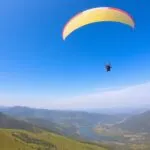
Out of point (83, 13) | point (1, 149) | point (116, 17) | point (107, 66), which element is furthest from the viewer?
point (1, 149)

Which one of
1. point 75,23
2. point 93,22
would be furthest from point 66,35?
point 93,22

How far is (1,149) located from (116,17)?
193904 mm

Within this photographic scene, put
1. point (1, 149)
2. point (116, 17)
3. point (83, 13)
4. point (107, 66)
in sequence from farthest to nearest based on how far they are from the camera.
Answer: point (1, 149) < point (107, 66) < point (83, 13) < point (116, 17)

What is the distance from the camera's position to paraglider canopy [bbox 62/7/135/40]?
2878 cm

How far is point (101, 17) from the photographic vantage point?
28.9 m

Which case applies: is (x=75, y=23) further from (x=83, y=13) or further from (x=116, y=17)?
(x=116, y=17)

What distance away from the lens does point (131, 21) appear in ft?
97.5

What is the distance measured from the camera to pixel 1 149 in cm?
19812

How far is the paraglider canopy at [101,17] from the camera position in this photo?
28781mm

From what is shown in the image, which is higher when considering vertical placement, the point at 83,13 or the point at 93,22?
the point at 83,13

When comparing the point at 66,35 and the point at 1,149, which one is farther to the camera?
the point at 1,149

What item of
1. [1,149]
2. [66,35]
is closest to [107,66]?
[66,35]

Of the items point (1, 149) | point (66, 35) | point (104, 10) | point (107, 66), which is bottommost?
point (1, 149)

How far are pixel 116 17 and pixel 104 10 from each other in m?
1.97
